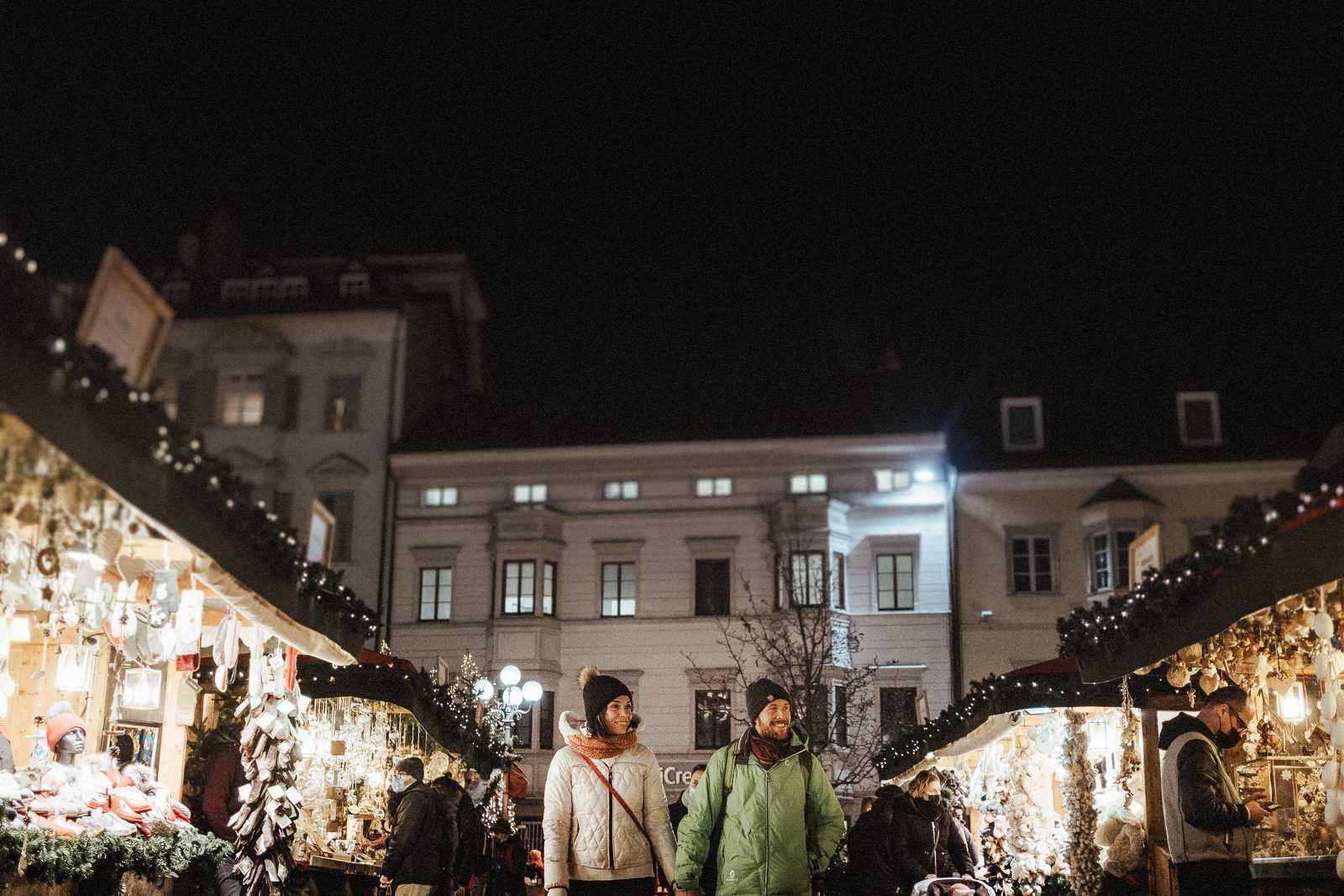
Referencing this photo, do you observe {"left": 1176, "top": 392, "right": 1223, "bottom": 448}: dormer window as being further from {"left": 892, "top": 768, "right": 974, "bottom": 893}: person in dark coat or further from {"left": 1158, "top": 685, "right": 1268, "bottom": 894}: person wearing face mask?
{"left": 1158, "top": 685, "right": 1268, "bottom": 894}: person wearing face mask

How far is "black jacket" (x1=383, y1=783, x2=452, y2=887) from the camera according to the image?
11.2m

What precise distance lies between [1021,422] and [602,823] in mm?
33837

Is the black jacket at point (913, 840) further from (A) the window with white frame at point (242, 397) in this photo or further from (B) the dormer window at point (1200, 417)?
(A) the window with white frame at point (242, 397)

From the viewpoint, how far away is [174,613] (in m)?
10.7

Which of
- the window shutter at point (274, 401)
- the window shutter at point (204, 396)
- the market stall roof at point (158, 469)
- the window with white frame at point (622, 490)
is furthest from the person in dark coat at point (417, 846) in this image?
the window shutter at point (204, 396)

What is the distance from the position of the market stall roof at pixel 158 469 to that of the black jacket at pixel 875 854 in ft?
16.7

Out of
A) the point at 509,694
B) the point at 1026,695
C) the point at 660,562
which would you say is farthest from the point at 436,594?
the point at 1026,695

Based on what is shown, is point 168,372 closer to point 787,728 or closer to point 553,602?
point 553,602

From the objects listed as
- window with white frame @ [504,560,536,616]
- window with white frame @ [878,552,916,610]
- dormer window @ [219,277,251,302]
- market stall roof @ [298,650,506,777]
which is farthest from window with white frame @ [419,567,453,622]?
market stall roof @ [298,650,506,777]

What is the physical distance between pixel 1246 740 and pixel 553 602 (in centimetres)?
2897

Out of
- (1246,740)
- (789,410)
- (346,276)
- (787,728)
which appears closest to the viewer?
(787,728)

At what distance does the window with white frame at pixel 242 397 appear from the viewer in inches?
1626

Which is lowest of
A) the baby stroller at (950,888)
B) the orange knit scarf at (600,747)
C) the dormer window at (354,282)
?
the baby stroller at (950,888)

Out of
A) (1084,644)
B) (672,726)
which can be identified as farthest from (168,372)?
(1084,644)
